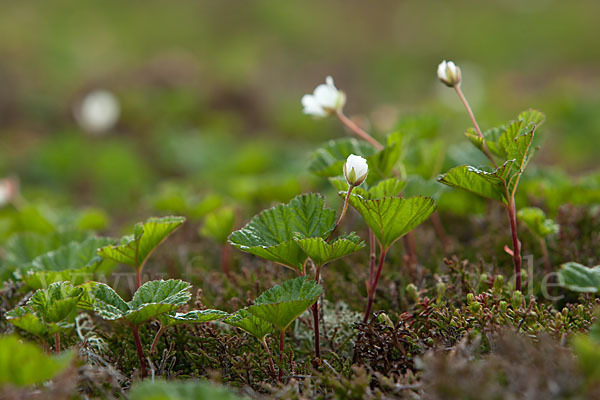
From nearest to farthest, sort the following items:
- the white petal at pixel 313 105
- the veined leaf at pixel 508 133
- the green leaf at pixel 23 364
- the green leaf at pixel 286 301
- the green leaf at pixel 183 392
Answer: the green leaf at pixel 183 392
the green leaf at pixel 23 364
the green leaf at pixel 286 301
the veined leaf at pixel 508 133
the white petal at pixel 313 105

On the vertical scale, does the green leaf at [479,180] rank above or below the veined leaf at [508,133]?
below

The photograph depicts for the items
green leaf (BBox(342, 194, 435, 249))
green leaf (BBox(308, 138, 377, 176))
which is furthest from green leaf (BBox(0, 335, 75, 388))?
green leaf (BBox(308, 138, 377, 176))

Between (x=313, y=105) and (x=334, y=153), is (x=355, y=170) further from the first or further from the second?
(x=313, y=105)

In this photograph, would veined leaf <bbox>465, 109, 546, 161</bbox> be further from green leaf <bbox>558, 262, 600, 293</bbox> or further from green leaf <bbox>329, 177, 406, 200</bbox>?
green leaf <bbox>558, 262, 600, 293</bbox>

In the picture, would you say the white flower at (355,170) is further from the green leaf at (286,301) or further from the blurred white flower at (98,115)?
the blurred white flower at (98,115)

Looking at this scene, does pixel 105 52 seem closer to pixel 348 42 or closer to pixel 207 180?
pixel 348 42

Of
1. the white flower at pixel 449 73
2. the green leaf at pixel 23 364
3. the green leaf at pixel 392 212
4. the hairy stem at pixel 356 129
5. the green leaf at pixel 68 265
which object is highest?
the white flower at pixel 449 73

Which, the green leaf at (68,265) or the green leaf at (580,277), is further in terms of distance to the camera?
the green leaf at (68,265)

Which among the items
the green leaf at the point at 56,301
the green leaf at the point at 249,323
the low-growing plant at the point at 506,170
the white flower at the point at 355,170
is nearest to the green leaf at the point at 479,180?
the low-growing plant at the point at 506,170
